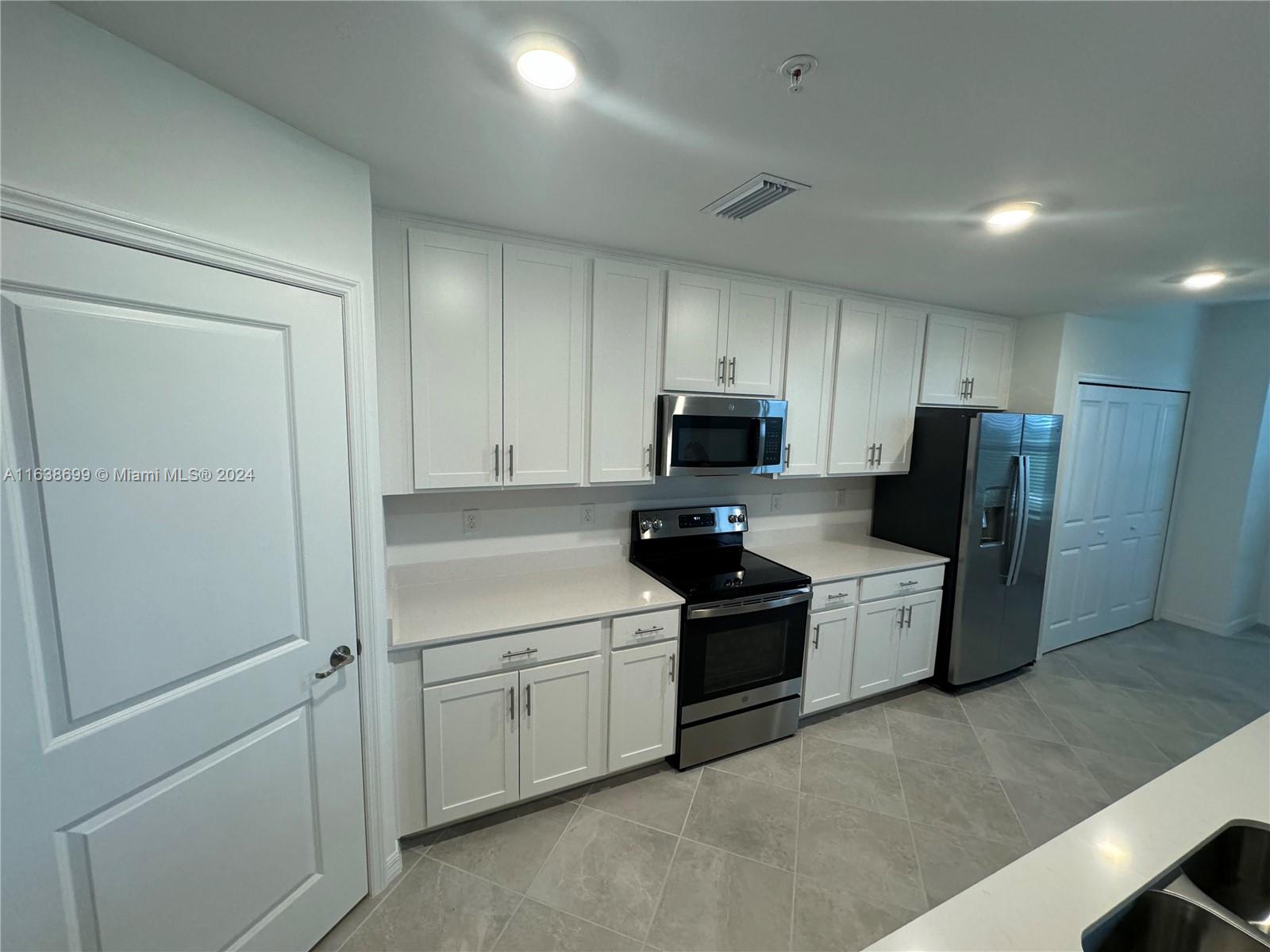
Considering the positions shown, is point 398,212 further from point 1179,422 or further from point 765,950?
point 1179,422

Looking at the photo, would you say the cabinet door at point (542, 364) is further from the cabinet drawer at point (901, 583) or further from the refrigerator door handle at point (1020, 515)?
the refrigerator door handle at point (1020, 515)

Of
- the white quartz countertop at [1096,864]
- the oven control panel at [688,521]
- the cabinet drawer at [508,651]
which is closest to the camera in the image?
the white quartz countertop at [1096,864]

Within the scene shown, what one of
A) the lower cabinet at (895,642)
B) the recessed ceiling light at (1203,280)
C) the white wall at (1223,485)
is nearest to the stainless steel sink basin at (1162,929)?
the lower cabinet at (895,642)

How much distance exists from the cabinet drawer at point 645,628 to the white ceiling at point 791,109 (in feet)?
5.32

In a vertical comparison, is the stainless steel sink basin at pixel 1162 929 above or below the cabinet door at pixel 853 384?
below

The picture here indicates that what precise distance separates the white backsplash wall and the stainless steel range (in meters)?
0.14

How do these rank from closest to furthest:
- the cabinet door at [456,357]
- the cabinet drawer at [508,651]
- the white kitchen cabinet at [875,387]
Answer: the cabinet drawer at [508,651], the cabinet door at [456,357], the white kitchen cabinet at [875,387]

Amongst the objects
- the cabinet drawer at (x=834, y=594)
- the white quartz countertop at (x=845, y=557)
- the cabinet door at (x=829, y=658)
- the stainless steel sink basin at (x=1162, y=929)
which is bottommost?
the cabinet door at (x=829, y=658)

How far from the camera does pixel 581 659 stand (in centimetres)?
207

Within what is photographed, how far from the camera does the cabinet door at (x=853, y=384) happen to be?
291 cm

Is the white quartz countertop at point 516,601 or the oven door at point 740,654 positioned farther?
the oven door at point 740,654

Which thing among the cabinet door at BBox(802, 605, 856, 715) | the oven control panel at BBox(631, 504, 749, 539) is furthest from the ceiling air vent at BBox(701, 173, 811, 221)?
the cabinet door at BBox(802, 605, 856, 715)

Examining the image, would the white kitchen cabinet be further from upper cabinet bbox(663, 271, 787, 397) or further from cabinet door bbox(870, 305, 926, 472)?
upper cabinet bbox(663, 271, 787, 397)

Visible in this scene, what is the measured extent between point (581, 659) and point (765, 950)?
3.62 ft
